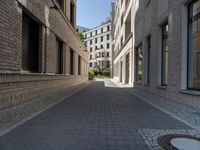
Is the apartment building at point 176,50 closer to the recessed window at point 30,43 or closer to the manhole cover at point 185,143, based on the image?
the manhole cover at point 185,143

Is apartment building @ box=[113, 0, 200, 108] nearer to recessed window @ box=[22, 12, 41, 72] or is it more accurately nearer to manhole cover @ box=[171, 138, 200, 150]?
manhole cover @ box=[171, 138, 200, 150]

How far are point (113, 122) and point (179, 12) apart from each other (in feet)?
17.8

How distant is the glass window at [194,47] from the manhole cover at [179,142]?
3.78 meters

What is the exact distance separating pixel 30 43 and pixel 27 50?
1.71ft

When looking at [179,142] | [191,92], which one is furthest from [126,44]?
[179,142]

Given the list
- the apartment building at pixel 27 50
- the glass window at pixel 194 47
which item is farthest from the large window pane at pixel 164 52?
the apartment building at pixel 27 50

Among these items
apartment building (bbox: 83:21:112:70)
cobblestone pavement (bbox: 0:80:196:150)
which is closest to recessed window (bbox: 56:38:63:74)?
cobblestone pavement (bbox: 0:80:196:150)

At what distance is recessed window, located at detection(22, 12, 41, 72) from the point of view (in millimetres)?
9305

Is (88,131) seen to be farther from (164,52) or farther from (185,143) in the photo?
(164,52)

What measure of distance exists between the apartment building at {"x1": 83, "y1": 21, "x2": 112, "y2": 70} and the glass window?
65977mm

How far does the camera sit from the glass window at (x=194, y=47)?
26.2ft

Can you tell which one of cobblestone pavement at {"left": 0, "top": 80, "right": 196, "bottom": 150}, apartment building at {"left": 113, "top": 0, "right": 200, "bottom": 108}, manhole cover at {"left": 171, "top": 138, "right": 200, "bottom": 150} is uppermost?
apartment building at {"left": 113, "top": 0, "right": 200, "bottom": 108}

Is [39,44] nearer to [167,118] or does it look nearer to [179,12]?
[179,12]

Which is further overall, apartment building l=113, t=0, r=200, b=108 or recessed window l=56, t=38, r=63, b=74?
recessed window l=56, t=38, r=63, b=74
